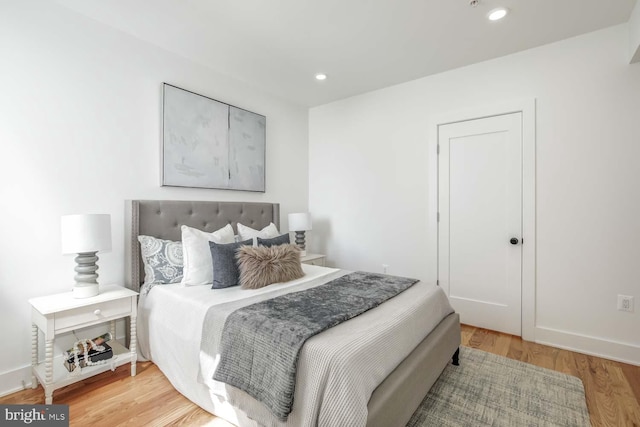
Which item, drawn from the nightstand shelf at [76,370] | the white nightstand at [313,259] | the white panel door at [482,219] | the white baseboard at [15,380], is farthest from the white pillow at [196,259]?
the white panel door at [482,219]

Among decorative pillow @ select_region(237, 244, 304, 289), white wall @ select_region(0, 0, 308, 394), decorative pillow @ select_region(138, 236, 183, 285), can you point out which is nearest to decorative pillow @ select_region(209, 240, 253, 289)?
decorative pillow @ select_region(237, 244, 304, 289)

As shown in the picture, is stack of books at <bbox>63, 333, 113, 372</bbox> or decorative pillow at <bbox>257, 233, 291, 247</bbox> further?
decorative pillow at <bbox>257, 233, 291, 247</bbox>

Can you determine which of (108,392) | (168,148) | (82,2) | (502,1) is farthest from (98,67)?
(502,1)

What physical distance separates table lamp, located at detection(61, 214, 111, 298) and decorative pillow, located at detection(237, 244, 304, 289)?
91 centimetres

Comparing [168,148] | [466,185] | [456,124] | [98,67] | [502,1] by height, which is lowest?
[466,185]

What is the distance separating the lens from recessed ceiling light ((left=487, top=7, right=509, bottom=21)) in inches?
87.5

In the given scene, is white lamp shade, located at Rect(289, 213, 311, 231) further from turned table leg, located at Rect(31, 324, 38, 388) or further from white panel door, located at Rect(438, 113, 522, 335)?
turned table leg, located at Rect(31, 324, 38, 388)

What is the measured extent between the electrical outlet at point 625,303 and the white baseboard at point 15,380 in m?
4.40

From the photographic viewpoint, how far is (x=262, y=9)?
7.29 ft

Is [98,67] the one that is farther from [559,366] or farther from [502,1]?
[559,366]

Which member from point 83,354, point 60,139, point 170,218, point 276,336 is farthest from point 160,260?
point 276,336

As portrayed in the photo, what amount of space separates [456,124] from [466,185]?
65cm

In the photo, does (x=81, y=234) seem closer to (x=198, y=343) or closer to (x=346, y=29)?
(x=198, y=343)

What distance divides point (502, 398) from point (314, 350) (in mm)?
→ 1451
